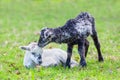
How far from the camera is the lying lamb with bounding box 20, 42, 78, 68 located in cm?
1073

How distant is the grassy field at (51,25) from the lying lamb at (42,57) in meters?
0.21

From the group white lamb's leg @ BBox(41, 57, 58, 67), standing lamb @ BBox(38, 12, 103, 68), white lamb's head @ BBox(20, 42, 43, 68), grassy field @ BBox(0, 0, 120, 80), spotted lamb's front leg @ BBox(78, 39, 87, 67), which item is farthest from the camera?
white lamb's leg @ BBox(41, 57, 58, 67)

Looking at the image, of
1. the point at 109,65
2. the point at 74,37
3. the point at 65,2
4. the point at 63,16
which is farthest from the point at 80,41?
the point at 65,2

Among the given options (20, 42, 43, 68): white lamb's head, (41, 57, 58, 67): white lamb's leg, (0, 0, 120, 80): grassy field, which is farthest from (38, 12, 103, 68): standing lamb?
(0, 0, 120, 80): grassy field

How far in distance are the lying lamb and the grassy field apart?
212mm

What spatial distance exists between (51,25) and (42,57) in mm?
9910

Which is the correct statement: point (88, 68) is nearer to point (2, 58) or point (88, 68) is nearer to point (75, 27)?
point (75, 27)

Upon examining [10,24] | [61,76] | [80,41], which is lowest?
[61,76]

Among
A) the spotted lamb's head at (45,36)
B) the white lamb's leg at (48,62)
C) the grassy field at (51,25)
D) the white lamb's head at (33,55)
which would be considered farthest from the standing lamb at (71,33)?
the grassy field at (51,25)

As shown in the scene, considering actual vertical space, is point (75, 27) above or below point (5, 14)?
below

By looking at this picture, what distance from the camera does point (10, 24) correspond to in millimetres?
21062

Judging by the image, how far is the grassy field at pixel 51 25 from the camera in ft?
33.8

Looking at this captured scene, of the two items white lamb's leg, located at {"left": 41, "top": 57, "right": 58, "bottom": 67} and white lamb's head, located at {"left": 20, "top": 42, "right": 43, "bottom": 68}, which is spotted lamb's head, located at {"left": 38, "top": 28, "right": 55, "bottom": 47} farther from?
white lamb's leg, located at {"left": 41, "top": 57, "right": 58, "bottom": 67}

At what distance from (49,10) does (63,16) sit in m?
2.59
